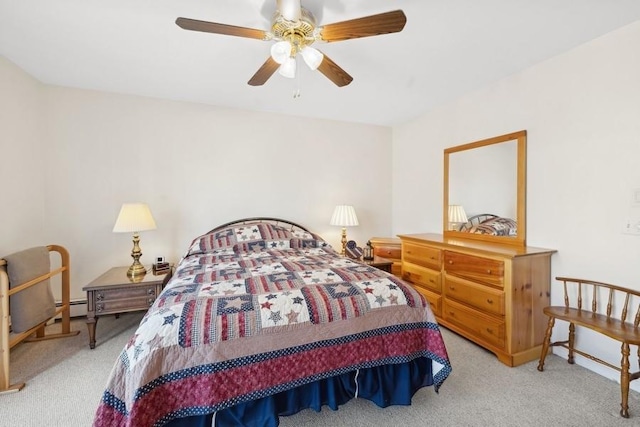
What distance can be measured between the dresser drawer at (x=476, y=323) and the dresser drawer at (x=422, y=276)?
0.20 metres

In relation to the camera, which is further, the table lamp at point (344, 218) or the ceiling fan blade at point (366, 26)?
the table lamp at point (344, 218)

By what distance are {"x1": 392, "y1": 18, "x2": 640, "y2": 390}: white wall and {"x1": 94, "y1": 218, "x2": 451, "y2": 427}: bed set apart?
145 cm

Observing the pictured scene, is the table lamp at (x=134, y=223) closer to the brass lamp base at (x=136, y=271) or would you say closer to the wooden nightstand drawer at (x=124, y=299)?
the brass lamp base at (x=136, y=271)

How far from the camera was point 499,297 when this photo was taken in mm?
2316

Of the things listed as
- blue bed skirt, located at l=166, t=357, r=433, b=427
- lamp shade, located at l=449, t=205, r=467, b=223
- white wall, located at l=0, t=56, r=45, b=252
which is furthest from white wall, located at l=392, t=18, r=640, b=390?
white wall, located at l=0, t=56, r=45, b=252

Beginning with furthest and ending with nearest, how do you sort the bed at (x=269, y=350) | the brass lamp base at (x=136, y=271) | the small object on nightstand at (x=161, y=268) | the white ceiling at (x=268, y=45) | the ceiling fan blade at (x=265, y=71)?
the small object on nightstand at (x=161, y=268), the brass lamp base at (x=136, y=271), the ceiling fan blade at (x=265, y=71), the white ceiling at (x=268, y=45), the bed at (x=269, y=350)

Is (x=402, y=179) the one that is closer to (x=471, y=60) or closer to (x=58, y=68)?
(x=471, y=60)

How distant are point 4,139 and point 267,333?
295 centimetres

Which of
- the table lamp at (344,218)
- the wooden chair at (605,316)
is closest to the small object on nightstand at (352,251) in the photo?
the table lamp at (344,218)

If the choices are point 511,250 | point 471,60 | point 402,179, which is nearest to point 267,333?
point 511,250

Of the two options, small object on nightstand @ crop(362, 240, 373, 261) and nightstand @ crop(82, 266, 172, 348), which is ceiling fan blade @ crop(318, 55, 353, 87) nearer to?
small object on nightstand @ crop(362, 240, 373, 261)

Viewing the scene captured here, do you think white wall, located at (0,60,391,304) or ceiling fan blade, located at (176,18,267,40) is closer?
ceiling fan blade, located at (176,18,267,40)

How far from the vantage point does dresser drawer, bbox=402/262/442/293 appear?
2954 mm

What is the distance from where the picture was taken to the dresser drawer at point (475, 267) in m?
2.33
